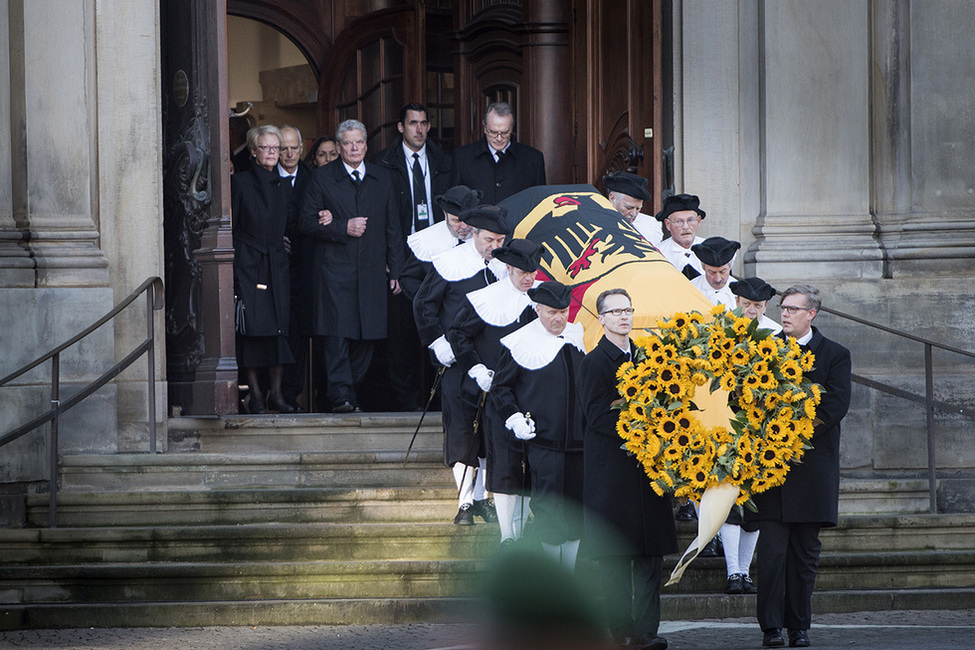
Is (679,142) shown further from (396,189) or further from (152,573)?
(152,573)

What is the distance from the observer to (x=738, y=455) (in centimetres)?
729

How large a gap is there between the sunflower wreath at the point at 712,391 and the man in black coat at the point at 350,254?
12.7ft

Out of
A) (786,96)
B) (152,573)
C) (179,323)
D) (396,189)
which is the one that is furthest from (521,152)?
(152,573)

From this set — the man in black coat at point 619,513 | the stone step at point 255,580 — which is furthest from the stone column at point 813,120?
the man in black coat at point 619,513

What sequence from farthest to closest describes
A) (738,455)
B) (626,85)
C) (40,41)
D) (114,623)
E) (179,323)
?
1. (626,85)
2. (179,323)
3. (40,41)
4. (114,623)
5. (738,455)

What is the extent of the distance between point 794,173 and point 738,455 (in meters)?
3.97

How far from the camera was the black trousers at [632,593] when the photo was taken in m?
7.51

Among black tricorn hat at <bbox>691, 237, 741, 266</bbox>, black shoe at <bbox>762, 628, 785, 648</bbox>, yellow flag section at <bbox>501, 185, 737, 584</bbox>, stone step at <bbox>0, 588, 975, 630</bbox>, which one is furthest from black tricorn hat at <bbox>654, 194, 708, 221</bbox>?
black shoe at <bbox>762, 628, 785, 648</bbox>

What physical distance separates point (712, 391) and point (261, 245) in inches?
181

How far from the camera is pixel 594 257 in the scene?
29.7 ft

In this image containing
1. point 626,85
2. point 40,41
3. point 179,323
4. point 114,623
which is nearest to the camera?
point 114,623

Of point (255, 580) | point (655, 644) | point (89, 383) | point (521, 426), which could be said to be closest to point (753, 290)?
point (521, 426)

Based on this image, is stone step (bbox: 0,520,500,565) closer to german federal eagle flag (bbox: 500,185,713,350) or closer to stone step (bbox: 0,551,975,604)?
stone step (bbox: 0,551,975,604)

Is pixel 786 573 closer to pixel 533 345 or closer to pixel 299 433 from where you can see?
pixel 533 345
